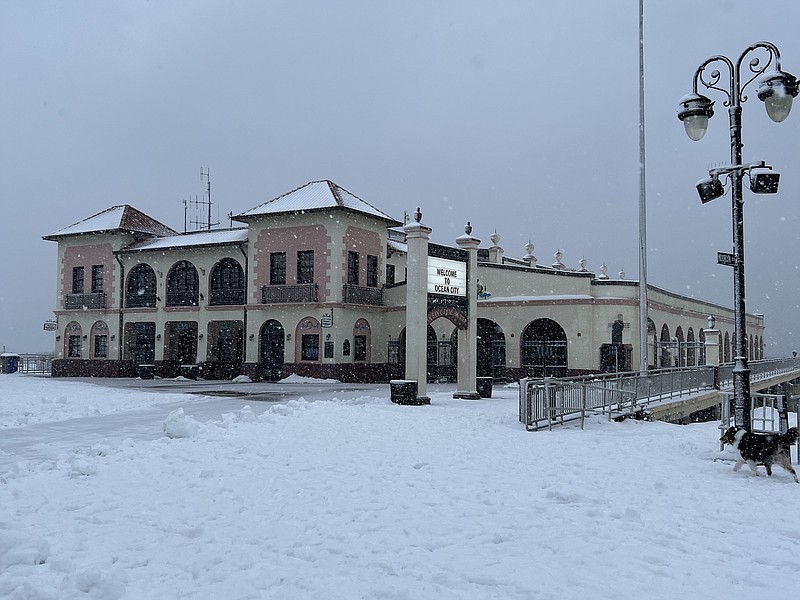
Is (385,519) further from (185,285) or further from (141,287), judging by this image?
(141,287)

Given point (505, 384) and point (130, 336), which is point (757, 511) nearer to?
point (505, 384)

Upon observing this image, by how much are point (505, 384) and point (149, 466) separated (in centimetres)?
2424

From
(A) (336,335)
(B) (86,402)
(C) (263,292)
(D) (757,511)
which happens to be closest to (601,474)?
(D) (757,511)

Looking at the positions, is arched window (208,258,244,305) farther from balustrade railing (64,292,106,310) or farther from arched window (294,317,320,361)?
balustrade railing (64,292,106,310)

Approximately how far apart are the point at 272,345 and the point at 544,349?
13.9 m

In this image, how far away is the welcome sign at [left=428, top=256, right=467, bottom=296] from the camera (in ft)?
71.4

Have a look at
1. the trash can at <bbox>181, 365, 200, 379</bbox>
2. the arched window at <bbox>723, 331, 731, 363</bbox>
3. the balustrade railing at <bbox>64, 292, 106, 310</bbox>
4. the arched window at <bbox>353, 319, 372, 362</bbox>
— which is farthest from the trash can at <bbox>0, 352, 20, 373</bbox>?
the arched window at <bbox>723, 331, 731, 363</bbox>

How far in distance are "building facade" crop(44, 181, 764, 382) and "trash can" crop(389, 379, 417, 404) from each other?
7.07 meters

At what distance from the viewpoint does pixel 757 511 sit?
25.5 feet

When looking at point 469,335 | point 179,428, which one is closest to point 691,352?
point 469,335

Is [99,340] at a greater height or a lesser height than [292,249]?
lesser

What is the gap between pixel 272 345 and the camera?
35.3 m

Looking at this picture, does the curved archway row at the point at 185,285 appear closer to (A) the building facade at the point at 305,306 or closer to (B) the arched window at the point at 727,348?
(A) the building facade at the point at 305,306

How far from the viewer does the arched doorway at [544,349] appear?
31359mm
